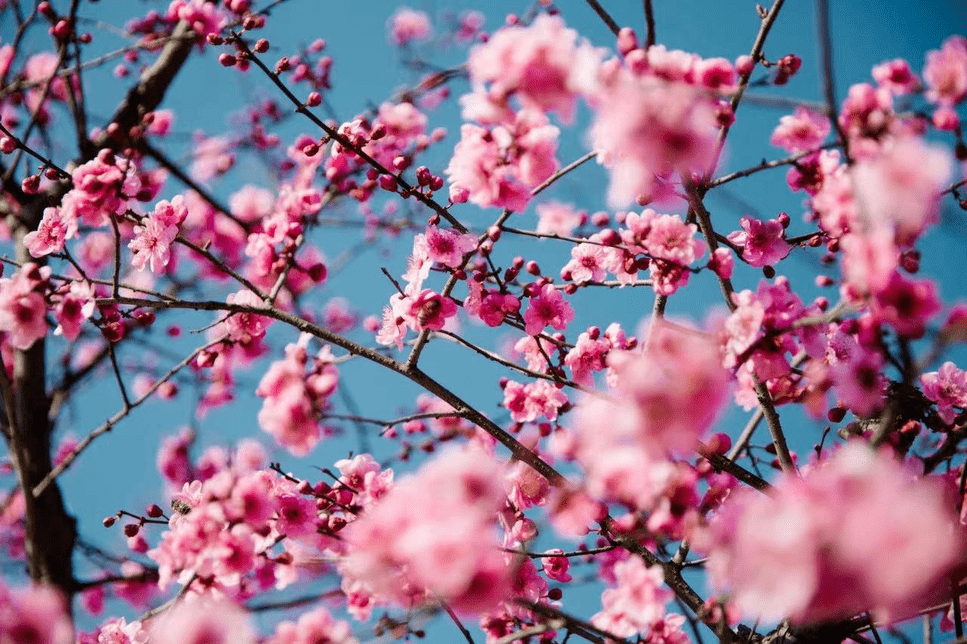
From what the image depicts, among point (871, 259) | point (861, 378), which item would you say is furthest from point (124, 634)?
point (871, 259)

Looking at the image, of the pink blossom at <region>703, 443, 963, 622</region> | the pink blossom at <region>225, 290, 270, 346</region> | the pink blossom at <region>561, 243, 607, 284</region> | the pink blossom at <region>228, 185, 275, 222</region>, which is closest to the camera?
the pink blossom at <region>703, 443, 963, 622</region>

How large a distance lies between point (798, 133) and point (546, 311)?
1.14 meters

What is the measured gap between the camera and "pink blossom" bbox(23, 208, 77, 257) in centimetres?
247

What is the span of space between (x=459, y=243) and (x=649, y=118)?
1.09m

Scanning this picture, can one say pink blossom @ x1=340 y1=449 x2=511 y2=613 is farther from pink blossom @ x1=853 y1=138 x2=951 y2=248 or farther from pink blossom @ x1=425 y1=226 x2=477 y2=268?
pink blossom @ x1=425 y1=226 x2=477 y2=268

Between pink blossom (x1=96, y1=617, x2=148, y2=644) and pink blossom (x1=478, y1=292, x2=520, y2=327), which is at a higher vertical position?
pink blossom (x1=478, y1=292, x2=520, y2=327)

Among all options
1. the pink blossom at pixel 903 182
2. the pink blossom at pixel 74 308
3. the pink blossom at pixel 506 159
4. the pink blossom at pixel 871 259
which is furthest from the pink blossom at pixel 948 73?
the pink blossom at pixel 74 308

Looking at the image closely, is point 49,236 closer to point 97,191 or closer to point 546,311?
point 97,191

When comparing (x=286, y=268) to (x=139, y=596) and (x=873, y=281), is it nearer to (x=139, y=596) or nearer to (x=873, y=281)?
(x=873, y=281)

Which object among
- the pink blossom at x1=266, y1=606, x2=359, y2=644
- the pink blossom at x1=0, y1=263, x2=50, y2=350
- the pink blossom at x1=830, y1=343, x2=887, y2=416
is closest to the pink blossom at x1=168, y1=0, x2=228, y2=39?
the pink blossom at x1=0, y1=263, x2=50, y2=350

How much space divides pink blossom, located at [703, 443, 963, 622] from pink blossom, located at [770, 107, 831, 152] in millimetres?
1424

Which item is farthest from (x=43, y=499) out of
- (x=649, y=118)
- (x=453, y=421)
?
(x=649, y=118)

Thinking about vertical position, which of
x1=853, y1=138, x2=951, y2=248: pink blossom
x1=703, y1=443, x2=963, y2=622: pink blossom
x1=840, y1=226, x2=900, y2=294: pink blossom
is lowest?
x1=703, y1=443, x2=963, y2=622: pink blossom

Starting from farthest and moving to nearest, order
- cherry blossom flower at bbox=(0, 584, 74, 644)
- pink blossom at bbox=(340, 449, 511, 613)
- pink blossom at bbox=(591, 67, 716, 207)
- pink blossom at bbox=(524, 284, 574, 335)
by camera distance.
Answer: pink blossom at bbox=(524, 284, 574, 335) < cherry blossom flower at bbox=(0, 584, 74, 644) < pink blossom at bbox=(591, 67, 716, 207) < pink blossom at bbox=(340, 449, 511, 613)
